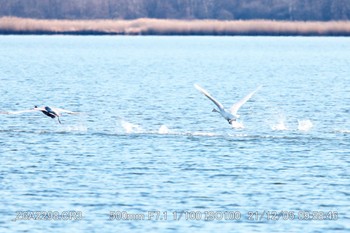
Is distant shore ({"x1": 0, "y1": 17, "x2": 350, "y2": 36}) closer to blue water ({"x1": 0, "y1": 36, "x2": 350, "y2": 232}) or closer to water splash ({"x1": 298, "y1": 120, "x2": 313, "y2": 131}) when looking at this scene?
blue water ({"x1": 0, "y1": 36, "x2": 350, "y2": 232})

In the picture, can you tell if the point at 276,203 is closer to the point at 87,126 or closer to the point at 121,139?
the point at 121,139

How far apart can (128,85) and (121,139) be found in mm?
27866

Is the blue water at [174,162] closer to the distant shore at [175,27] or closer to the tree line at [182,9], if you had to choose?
the distant shore at [175,27]

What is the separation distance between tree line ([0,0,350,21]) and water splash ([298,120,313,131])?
11187cm

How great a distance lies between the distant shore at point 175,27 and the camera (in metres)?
118

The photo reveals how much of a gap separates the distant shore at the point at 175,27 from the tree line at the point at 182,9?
13.7ft

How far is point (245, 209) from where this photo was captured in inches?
850

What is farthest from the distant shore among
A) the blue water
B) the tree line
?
the blue water

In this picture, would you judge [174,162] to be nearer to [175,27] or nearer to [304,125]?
[304,125]

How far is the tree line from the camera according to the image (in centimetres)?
15162

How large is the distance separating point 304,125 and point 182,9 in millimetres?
125029

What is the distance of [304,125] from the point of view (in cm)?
3550

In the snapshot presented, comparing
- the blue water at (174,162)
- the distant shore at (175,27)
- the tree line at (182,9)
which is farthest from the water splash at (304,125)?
the tree line at (182,9)

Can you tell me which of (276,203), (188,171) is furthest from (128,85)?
(276,203)
